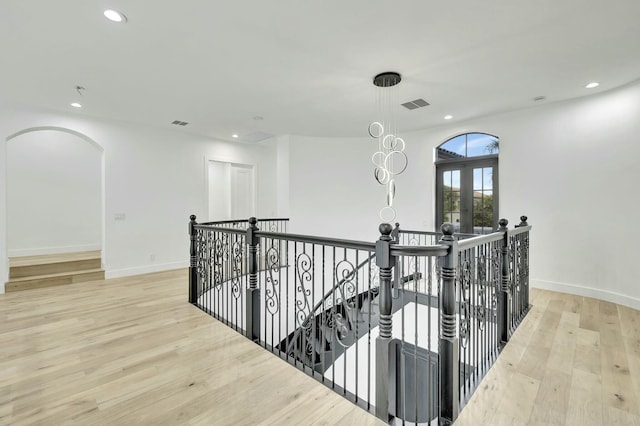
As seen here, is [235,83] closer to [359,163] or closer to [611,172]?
[359,163]

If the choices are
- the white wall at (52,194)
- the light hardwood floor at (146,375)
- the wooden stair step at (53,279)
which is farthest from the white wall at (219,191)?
the light hardwood floor at (146,375)

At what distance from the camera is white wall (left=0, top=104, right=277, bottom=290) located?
4.81 meters

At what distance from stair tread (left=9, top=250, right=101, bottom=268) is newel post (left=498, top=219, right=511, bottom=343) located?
6.47 m

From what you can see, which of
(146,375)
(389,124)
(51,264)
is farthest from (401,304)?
(51,264)

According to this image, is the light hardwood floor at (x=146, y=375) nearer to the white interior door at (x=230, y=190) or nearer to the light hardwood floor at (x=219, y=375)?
the light hardwood floor at (x=219, y=375)

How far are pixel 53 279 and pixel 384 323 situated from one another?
5557mm

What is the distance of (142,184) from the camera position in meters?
5.69

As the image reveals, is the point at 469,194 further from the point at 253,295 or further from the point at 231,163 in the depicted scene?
the point at 231,163

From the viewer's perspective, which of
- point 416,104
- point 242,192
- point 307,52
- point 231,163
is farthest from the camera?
point 242,192

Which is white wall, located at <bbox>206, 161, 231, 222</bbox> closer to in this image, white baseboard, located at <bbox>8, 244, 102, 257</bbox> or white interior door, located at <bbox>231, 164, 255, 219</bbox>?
white interior door, located at <bbox>231, 164, 255, 219</bbox>

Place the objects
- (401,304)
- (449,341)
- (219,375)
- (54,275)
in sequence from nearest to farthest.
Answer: (449,341) → (219,375) → (401,304) → (54,275)

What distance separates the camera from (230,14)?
246 centimetres

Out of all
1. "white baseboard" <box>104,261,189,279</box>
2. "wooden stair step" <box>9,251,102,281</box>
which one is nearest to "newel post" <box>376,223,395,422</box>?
"white baseboard" <box>104,261,189,279</box>

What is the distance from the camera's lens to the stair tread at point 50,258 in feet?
16.2
